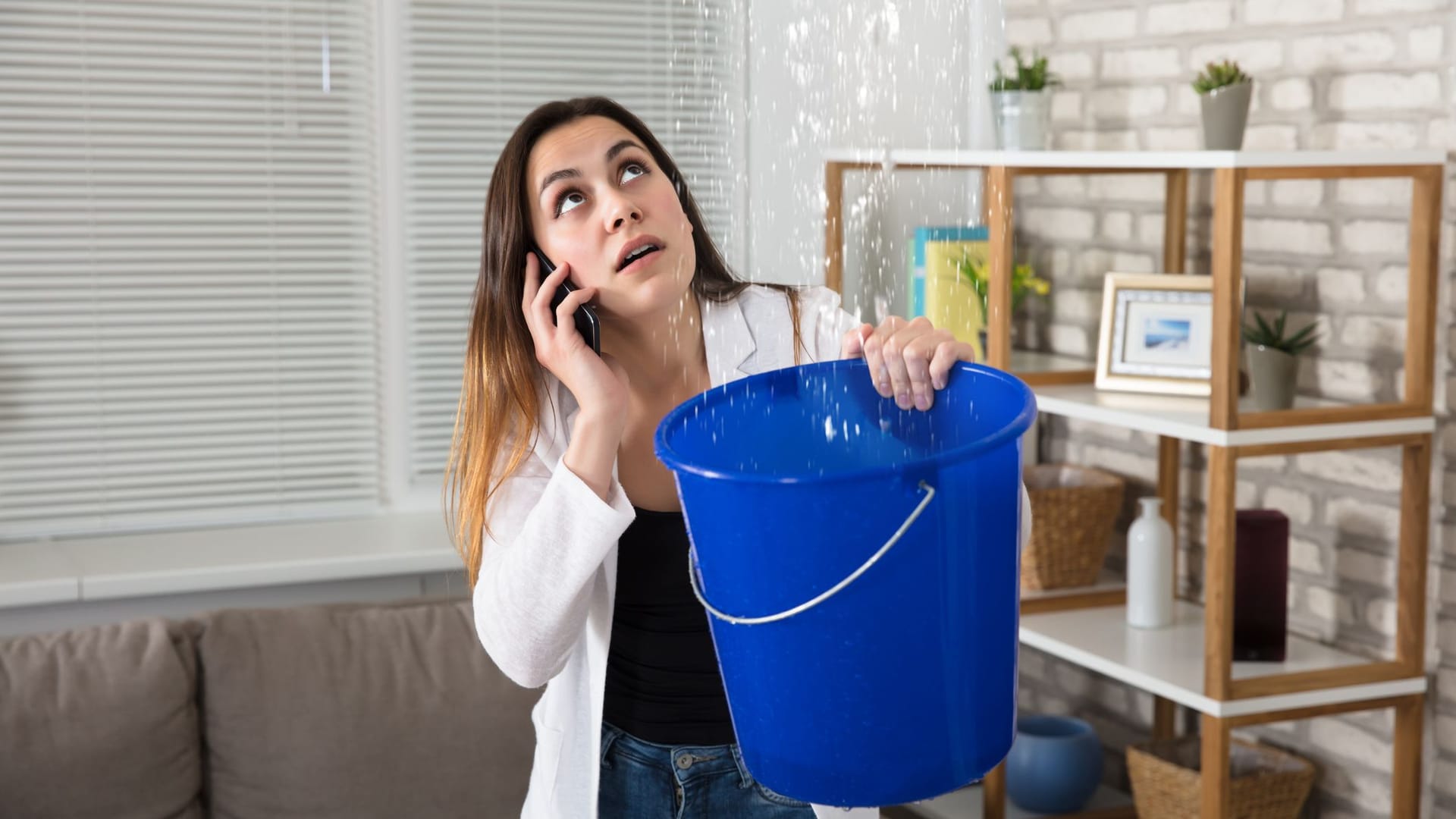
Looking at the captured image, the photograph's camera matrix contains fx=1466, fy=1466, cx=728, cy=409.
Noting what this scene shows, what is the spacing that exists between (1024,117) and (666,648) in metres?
1.56

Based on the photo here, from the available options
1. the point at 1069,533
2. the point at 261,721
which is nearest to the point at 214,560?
the point at 261,721

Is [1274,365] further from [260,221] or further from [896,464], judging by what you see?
[260,221]

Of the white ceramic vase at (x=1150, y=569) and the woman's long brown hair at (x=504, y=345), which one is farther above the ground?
the woman's long brown hair at (x=504, y=345)

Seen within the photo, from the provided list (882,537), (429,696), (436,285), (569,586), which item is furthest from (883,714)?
(436,285)

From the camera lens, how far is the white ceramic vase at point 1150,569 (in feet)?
7.86

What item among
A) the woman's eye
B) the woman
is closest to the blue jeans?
the woman

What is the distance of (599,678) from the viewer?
143cm

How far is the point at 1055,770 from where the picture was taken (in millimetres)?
2596

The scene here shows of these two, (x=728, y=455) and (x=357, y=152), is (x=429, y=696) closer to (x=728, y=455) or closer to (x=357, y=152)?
(x=357, y=152)

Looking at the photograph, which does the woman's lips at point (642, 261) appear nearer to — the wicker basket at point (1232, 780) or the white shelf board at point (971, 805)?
the wicker basket at point (1232, 780)

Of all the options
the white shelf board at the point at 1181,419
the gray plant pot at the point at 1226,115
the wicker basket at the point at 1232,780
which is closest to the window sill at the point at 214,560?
the white shelf board at the point at 1181,419

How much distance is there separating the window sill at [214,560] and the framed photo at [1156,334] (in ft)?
4.07

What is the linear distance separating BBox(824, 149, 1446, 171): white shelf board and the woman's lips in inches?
39.9

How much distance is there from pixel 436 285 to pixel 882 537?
2132mm
